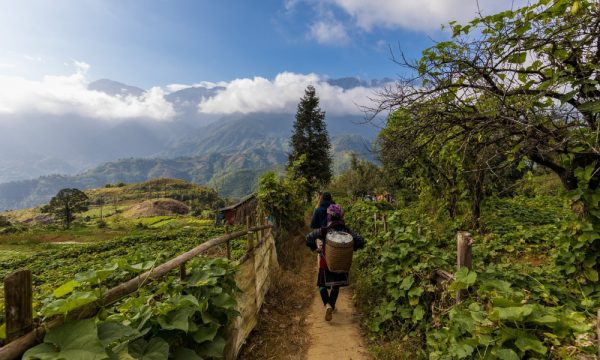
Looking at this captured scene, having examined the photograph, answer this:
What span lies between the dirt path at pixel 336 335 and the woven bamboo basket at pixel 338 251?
42.4 inches

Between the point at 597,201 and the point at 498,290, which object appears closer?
the point at 498,290

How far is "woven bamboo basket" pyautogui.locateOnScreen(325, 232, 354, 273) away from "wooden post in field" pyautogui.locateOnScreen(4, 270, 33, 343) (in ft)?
13.7

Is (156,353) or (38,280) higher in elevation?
(156,353)

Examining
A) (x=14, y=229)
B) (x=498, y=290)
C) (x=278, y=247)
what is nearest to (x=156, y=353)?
(x=498, y=290)

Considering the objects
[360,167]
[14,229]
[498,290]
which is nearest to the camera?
[498,290]

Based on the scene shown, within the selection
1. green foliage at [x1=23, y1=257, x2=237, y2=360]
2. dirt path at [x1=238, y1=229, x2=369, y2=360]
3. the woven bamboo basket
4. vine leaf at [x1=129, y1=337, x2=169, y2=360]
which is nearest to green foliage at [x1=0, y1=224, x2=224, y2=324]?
dirt path at [x1=238, y1=229, x2=369, y2=360]

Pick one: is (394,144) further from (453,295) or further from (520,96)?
(453,295)

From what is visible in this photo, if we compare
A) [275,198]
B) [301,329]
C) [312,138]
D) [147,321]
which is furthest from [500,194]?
[312,138]

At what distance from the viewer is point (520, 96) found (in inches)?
150

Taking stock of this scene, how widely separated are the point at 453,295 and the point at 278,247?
22.9 ft

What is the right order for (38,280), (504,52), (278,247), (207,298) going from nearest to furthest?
1. (207,298)
2. (504,52)
3. (278,247)
4. (38,280)

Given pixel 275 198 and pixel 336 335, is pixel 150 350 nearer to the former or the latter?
pixel 336 335

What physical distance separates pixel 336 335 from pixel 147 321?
3.69m

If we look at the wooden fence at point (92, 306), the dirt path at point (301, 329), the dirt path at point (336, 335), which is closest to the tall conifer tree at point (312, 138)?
the dirt path at point (301, 329)
